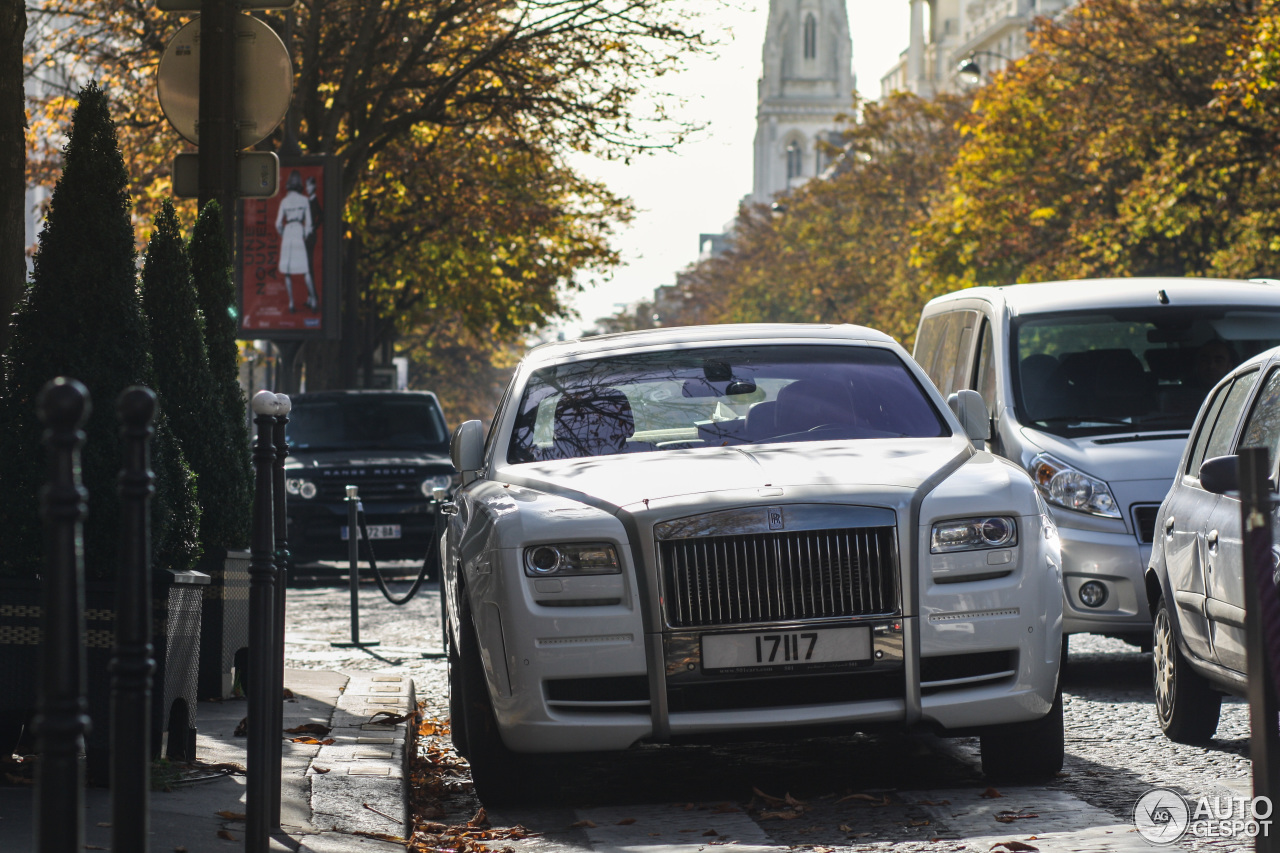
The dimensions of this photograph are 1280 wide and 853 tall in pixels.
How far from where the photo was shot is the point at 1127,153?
1296 inches

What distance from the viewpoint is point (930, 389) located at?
7.84 meters

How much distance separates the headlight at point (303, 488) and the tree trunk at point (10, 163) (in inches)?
441

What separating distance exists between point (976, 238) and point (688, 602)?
39.1 meters

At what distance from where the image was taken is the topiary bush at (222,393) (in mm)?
8305

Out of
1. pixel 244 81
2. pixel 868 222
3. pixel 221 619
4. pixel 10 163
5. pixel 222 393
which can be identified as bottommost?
pixel 221 619

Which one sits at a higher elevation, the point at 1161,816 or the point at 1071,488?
the point at 1071,488

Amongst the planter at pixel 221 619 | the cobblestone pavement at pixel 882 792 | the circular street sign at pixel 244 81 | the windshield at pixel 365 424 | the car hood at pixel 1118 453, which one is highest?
the circular street sign at pixel 244 81

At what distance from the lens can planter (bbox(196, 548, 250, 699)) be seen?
782 cm

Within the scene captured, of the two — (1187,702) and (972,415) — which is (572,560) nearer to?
(972,415)

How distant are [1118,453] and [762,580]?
4.17 m

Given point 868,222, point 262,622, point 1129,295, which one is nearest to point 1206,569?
point 262,622

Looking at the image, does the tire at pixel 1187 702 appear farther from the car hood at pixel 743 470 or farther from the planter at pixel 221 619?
the planter at pixel 221 619

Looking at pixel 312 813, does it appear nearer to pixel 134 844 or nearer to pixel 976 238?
pixel 134 844

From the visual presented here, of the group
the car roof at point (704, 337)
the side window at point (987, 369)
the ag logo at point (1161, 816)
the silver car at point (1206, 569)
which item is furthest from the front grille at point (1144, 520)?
the ag logo at point (1161, 816)
